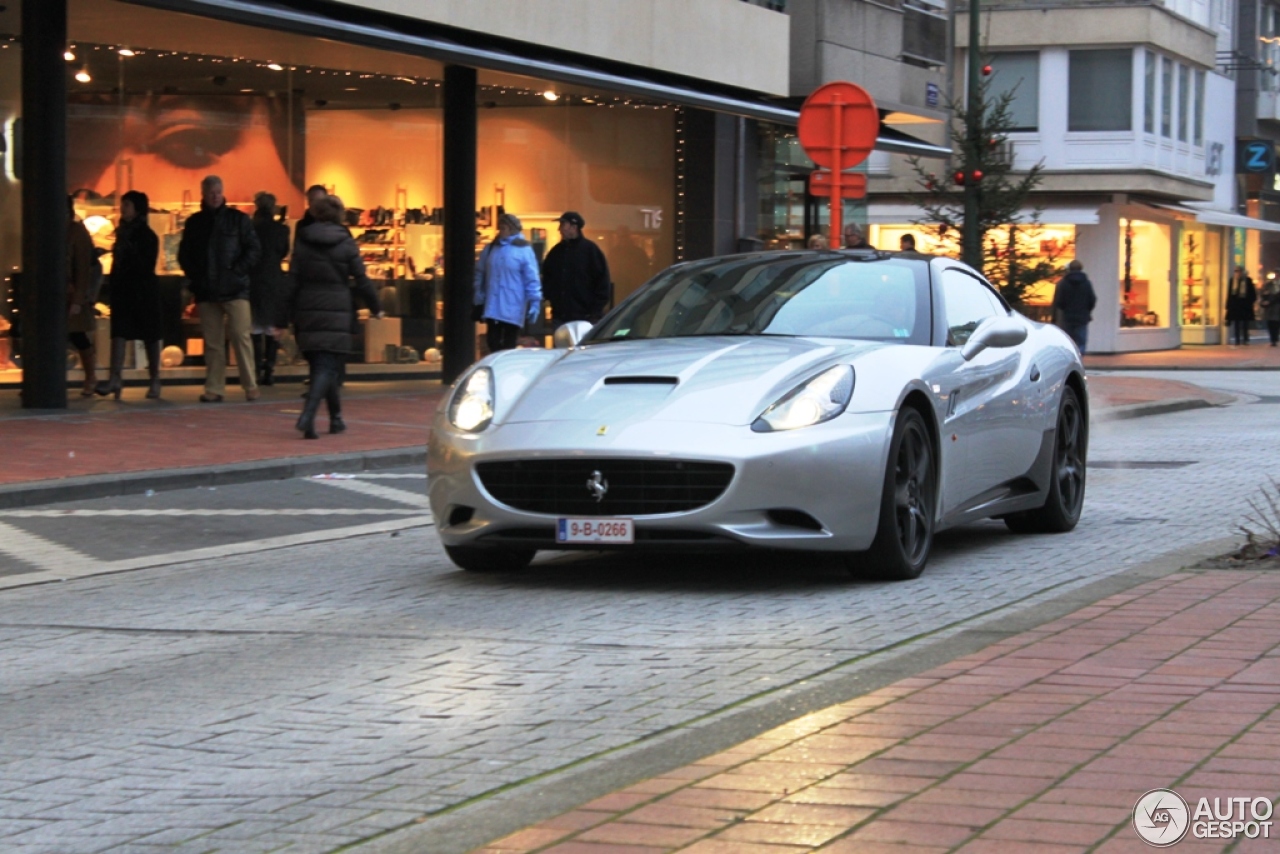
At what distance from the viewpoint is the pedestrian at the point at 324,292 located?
14.4m

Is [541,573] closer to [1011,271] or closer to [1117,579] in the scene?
[1117,579]

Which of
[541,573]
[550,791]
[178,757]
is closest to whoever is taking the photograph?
[550,791]

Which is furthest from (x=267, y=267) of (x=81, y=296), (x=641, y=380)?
(x=641, y=380)

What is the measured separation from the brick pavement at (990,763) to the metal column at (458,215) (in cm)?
1576

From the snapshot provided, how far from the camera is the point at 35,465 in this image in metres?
12.5

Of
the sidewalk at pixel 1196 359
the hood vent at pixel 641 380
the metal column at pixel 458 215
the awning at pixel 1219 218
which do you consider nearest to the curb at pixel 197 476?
the hood vent at pixel 641 380

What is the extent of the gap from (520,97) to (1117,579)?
17.5 m

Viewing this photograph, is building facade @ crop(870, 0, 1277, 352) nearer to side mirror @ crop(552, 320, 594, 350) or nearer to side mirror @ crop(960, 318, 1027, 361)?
side mirror @ crop(960, 318, 1027, 361)

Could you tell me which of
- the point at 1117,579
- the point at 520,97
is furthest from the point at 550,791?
the point at 520,97

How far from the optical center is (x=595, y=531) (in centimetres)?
768

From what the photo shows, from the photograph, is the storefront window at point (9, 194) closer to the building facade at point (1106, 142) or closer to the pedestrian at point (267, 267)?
the pedestrian at point (267, 267)

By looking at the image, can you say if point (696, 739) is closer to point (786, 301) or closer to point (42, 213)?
point (786, 301)

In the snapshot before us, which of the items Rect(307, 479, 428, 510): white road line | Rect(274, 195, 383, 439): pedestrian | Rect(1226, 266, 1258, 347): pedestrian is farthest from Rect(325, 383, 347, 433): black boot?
Rect(1226, 266, 1258, 347): pedestrian

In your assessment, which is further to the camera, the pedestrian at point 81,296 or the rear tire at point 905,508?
the pedestrian at point 81,296
